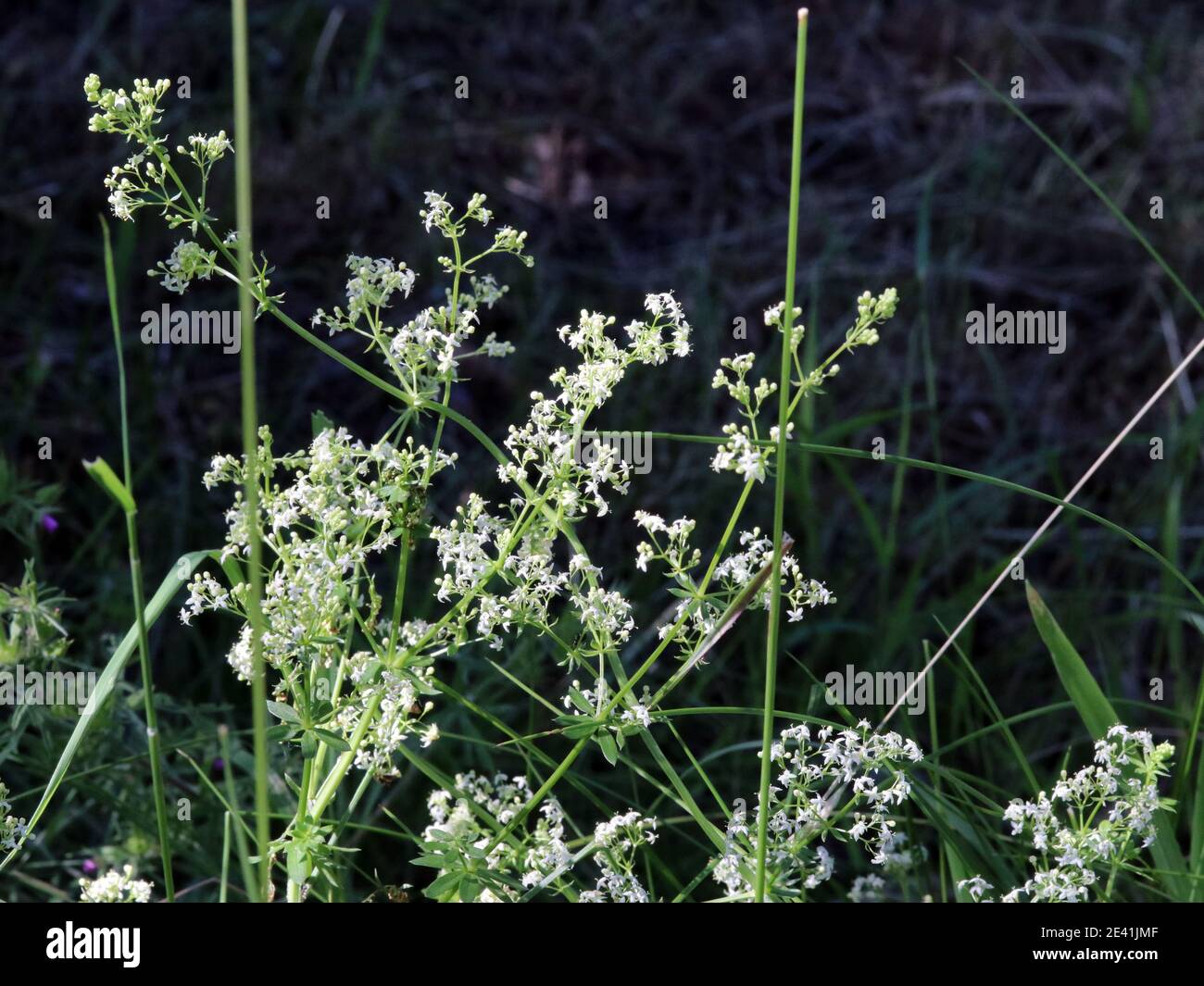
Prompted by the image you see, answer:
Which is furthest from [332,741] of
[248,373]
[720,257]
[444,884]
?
[720,257]

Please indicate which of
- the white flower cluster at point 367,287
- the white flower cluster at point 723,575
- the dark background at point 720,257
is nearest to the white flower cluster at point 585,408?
the white flower cluster at point 723,575

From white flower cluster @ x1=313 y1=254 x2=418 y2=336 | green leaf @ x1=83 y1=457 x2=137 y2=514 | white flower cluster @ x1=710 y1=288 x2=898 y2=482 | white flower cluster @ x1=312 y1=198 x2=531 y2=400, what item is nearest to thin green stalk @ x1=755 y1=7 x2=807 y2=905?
white flower cluster @ x1=710 y1=288 x2=898 y2=482

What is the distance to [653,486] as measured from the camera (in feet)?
9.55

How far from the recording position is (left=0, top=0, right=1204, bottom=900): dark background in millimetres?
2627

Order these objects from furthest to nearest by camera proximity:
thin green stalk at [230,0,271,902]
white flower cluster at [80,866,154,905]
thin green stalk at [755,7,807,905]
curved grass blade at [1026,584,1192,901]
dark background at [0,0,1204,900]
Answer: dark background at [0,0,1204,900] → curved grass blade at [1026,584,1192,901] → white flower cluster at [80,866,154,905] → thin green stalk at [755,7,807,905] → thin green stalk at [230,0,271,902]

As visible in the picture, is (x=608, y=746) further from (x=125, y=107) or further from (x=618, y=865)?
(x=125, y=107)

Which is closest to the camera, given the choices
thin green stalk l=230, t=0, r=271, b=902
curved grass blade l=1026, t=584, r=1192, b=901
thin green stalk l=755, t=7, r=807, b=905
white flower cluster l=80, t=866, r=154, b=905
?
thin green stalk l=230, t=0, r=271, b=902

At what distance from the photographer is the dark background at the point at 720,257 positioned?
2.63 m

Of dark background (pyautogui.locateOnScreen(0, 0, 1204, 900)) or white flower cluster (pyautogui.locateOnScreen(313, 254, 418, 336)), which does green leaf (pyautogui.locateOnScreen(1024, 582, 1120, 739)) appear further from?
dark background (pyautogui.locateOnScreen(0, 0, 1204, 900))

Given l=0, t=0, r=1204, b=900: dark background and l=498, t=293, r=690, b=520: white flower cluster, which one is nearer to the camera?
l=498, t=293, r=690, b=520: white flower cluster

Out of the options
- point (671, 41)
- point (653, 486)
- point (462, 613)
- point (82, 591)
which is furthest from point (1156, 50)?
point (462, 613)

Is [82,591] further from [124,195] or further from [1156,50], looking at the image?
[1156,50]

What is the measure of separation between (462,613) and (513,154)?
8.60 feet

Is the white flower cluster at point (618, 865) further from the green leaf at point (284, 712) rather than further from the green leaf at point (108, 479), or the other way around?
the green leaf at point (108, 479)
